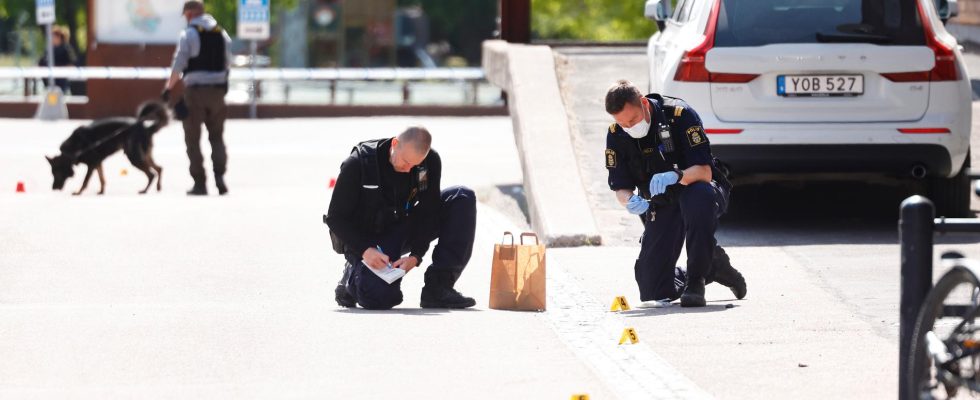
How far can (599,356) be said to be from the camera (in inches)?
291

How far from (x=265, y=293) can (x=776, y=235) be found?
3.80 meters

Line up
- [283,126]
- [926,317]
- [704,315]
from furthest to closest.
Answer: [283,126] → [704,315] → [926,317]

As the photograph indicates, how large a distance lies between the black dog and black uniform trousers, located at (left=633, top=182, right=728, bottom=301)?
9.06 meters

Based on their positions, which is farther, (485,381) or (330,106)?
(330,106)

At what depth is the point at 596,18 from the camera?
1916 inches

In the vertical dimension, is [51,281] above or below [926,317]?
below

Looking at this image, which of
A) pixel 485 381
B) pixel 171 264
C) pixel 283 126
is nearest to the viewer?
pixel 485 381

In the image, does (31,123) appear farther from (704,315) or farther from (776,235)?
(704,315)

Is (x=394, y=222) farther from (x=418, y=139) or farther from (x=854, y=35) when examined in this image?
(x=854, y=35)

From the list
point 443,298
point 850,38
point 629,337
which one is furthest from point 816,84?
point 629,337

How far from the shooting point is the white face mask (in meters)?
8.76

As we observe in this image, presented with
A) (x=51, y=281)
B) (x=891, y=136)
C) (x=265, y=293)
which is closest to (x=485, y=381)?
(x=265, y=293)

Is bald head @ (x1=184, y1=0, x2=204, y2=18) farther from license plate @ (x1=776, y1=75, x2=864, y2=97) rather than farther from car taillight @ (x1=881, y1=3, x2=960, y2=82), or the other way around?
car taillight @ (x1=881, y1=3, x2=960, y2=82)

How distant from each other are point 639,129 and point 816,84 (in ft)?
9.54
